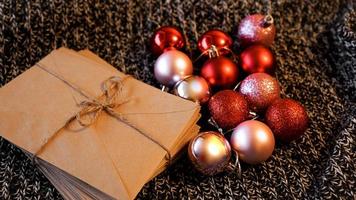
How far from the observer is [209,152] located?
530 millimetres

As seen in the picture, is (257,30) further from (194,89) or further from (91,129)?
(91,129)

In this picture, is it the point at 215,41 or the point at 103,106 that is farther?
the point at 215,41

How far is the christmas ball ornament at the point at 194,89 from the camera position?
1.95 feet

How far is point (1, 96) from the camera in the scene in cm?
57

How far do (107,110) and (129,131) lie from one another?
4cm

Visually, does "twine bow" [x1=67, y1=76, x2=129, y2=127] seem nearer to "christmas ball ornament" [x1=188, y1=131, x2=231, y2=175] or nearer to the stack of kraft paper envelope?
the stack of kraft paper envelope

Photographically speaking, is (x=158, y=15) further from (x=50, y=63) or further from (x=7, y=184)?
(x=7, y=184)

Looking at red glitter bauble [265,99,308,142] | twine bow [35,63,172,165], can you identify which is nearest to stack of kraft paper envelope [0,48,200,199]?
twine bow [35,63,172,165]

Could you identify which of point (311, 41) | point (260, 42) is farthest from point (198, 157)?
point (311, 41)

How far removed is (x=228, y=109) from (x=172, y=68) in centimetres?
11

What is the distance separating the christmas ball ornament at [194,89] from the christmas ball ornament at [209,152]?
0.07 metres

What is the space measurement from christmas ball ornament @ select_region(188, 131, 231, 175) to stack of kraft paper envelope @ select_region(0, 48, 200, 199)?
0.02 meters

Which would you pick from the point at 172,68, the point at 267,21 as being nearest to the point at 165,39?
the point at 172,68

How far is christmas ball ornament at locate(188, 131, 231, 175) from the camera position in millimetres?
531
